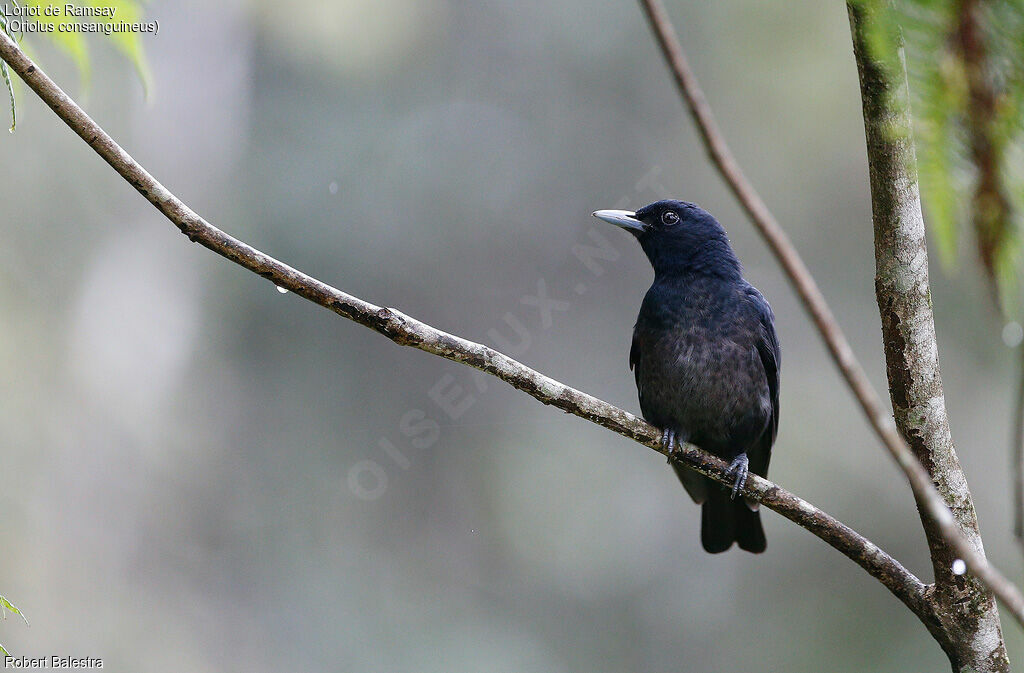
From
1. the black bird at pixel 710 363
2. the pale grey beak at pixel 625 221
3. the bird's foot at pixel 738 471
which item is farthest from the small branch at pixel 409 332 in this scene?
the pale grey beak at pixel 625 221

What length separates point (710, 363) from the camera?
351 centimetres

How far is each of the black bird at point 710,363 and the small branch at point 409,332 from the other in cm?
54

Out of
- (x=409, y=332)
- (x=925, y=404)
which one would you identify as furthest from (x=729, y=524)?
(x=409, y=332)

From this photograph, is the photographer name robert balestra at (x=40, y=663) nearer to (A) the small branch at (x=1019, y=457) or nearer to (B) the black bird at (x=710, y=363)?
(A) the small branch at (x=1019, y=457)

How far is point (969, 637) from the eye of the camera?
2320mm

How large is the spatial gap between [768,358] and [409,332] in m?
1.89

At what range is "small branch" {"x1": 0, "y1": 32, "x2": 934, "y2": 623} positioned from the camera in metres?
1.89

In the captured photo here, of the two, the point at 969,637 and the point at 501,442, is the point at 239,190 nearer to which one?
the point at 501,442

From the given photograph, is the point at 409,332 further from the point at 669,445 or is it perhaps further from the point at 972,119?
the point at 972,119

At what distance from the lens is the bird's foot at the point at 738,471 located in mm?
2967

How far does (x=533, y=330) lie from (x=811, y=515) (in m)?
7.98

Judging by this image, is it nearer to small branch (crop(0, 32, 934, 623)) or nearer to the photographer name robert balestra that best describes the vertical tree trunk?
small branch (crop(0, 32, 934, 623))

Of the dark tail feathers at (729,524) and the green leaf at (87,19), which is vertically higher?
the dark tail feathers at (729,524)

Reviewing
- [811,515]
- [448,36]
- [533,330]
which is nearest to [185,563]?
[533,330]
